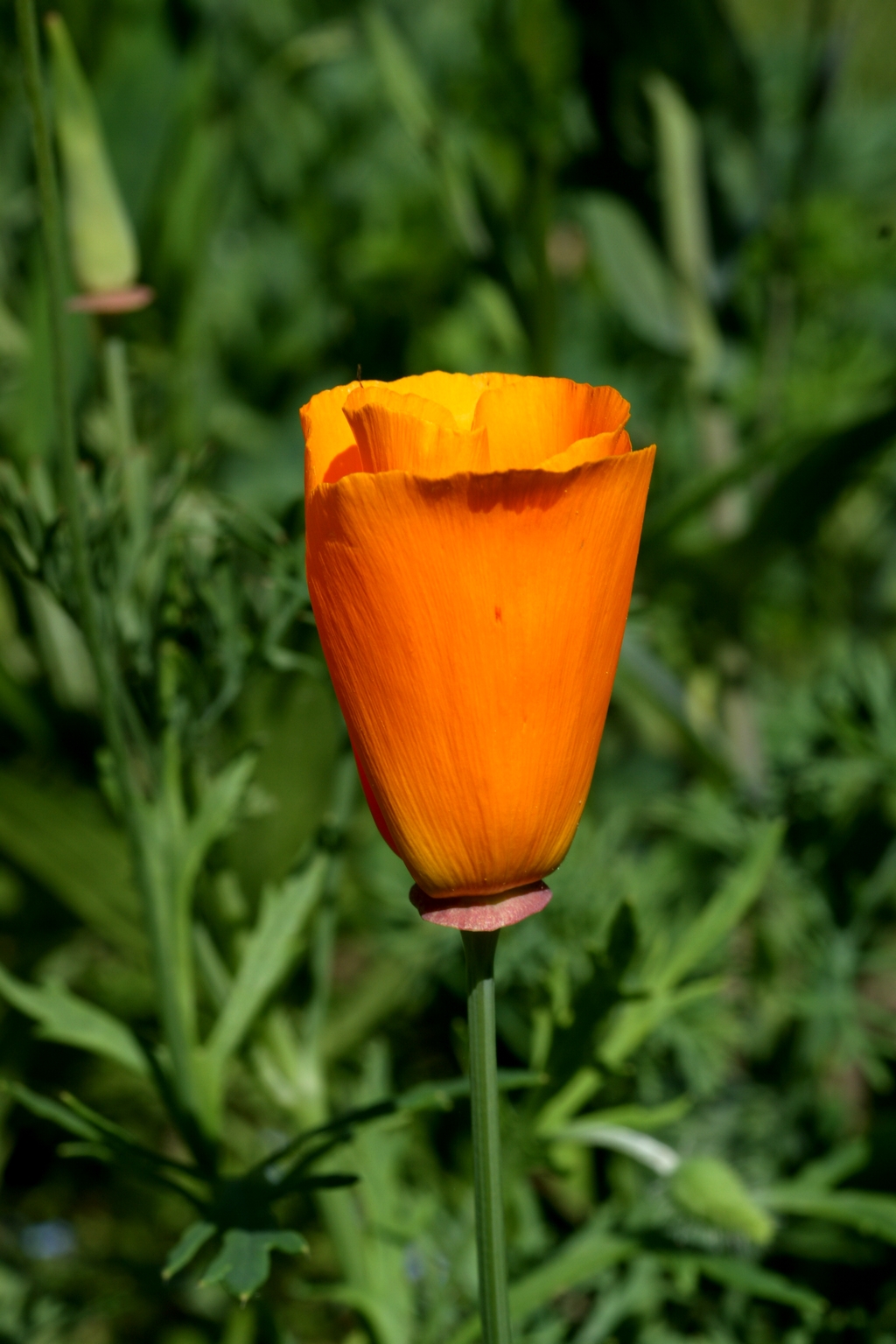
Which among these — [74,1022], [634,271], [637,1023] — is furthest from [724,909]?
[634,271]

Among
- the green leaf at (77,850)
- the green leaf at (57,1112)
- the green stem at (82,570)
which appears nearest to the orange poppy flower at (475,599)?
the green stem at (82,570)

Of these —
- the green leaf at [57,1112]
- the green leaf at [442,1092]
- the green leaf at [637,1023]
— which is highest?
the green leaf at [57,1112]

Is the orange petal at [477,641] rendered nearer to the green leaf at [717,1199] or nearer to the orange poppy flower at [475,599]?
the orange poppy flower at [475,599]

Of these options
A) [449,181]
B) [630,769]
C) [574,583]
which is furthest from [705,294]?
[574,583]

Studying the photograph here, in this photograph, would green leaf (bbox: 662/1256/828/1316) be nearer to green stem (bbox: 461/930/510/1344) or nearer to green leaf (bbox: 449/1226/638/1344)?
green leaf (bbox: 449/1226/638/1344)

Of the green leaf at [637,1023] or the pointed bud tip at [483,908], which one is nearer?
the pointed bud tip at [483,908]

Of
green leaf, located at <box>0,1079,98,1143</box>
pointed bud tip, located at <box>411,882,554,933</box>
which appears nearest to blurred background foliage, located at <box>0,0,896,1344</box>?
green leaf, located at <box>0,1079,98,1143</box>
